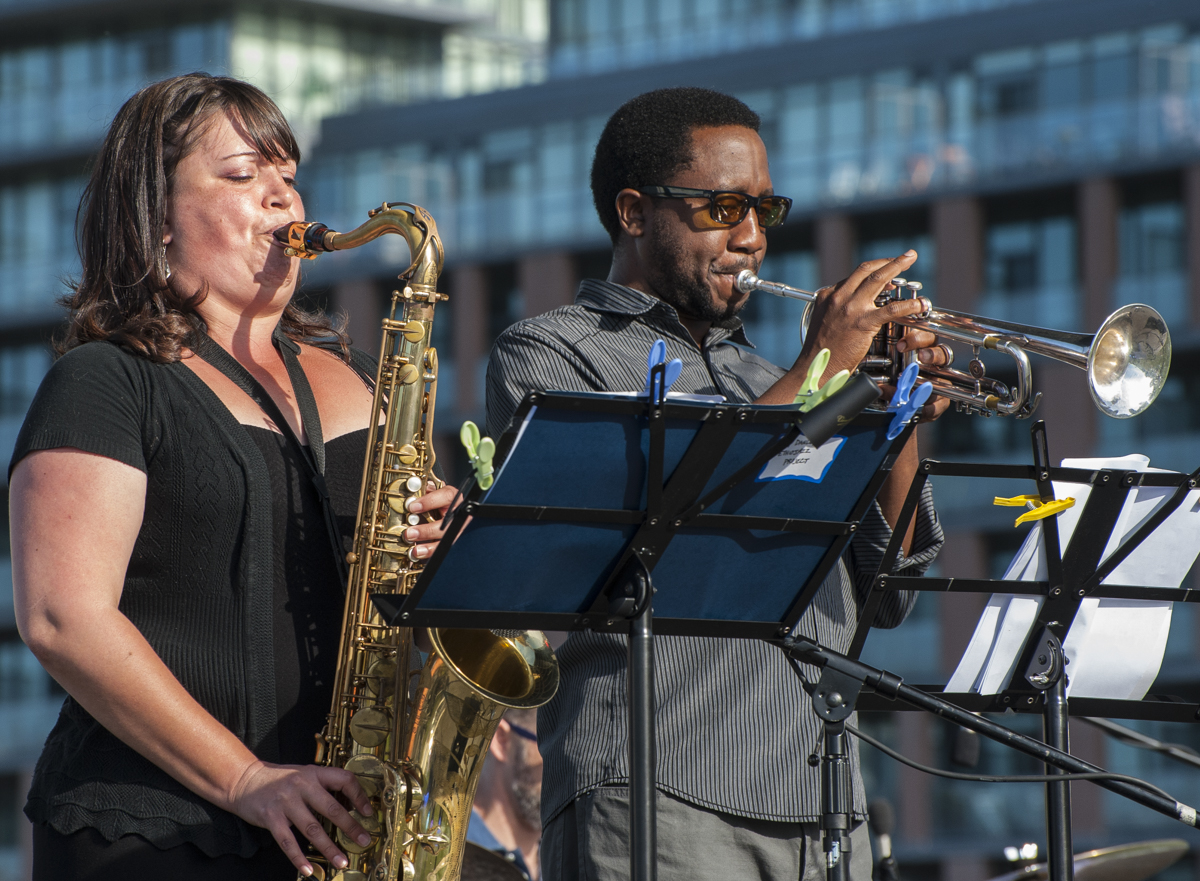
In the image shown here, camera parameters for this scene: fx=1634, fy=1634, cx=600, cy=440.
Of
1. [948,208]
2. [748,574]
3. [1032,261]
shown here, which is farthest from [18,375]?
[748,574]

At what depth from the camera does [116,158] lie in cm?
355

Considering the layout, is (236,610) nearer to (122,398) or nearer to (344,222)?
(122,398)

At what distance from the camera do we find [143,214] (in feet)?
11.5

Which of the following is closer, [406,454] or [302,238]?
[302,238]

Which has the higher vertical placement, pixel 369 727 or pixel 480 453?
pixel 480 453

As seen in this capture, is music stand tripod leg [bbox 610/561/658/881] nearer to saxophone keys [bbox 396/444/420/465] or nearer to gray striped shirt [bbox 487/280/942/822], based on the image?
gray striped shirt [bbox 487/280/942/822]

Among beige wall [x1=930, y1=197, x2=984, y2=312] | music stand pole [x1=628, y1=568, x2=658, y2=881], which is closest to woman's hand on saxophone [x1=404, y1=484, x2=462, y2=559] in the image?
music stand pole [x1=628, y1=568, x2=658, y2=881]

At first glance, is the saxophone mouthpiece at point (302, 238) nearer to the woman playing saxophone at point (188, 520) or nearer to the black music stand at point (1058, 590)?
the woman playing saxophone at point (188, 520)

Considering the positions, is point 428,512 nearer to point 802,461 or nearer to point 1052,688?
point 802,461

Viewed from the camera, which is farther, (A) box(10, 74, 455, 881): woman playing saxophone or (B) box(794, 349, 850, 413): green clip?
(A) box(10, 74, 455, 881): woman playing saxophone

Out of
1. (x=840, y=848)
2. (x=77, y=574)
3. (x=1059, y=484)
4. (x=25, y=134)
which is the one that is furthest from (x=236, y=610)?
(x=25, y=134)

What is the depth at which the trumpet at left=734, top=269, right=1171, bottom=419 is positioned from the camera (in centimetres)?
404

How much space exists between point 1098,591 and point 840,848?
0.88 meters

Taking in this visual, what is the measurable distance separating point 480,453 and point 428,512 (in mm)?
820
